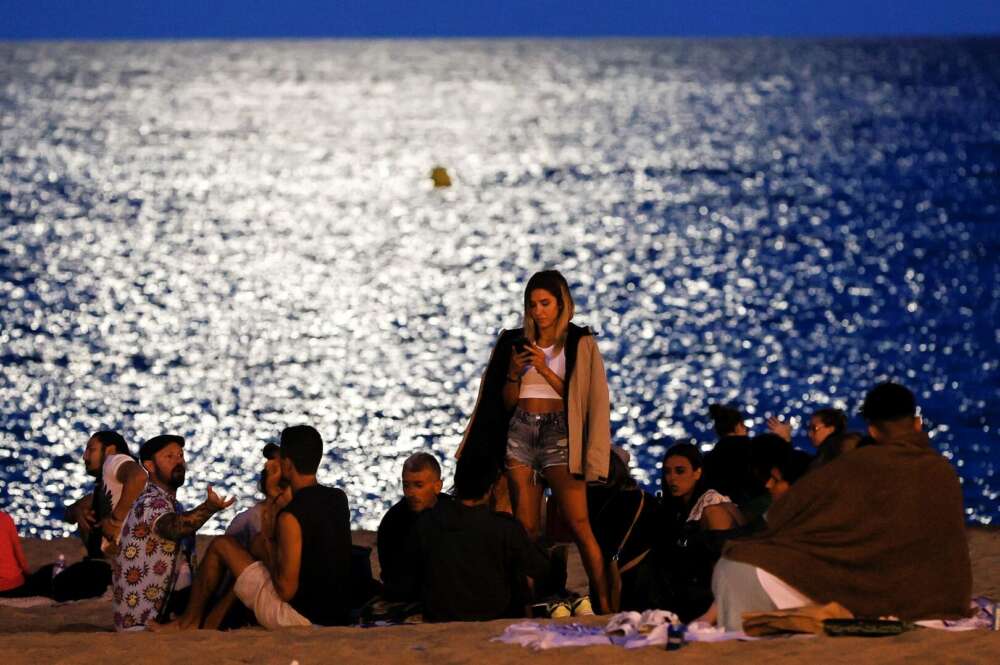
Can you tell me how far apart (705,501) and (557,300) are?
5.01 ft

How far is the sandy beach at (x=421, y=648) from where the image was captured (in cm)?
847

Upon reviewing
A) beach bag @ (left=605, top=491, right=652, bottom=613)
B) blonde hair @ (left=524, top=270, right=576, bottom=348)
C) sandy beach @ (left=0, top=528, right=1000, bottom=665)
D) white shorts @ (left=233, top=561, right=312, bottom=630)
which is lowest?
sandy beach @ (left=0, top=528, right=1000, bottom=665)

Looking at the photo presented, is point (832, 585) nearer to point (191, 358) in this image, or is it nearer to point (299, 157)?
point (191, 358)

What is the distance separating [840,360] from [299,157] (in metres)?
78.1

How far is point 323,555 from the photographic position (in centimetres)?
1017

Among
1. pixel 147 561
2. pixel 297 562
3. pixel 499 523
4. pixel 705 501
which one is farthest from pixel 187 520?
pixel 705 501

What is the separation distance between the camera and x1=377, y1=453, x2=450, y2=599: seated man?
10453 millimetres

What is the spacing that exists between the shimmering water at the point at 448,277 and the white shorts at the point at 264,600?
56.0 ft

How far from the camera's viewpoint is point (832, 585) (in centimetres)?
870

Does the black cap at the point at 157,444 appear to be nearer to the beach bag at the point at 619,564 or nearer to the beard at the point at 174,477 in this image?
the beard at the point at 174,477

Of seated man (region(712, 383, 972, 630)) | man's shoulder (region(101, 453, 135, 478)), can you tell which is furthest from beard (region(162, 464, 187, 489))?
seated man (region(712, 383, 972, 630))

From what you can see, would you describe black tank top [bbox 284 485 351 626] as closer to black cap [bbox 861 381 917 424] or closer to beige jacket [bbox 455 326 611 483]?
beige jacket [bbox 455 326 611 483]

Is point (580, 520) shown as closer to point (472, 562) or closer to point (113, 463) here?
point (472, 562)

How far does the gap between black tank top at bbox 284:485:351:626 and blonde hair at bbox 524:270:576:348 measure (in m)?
1.59
